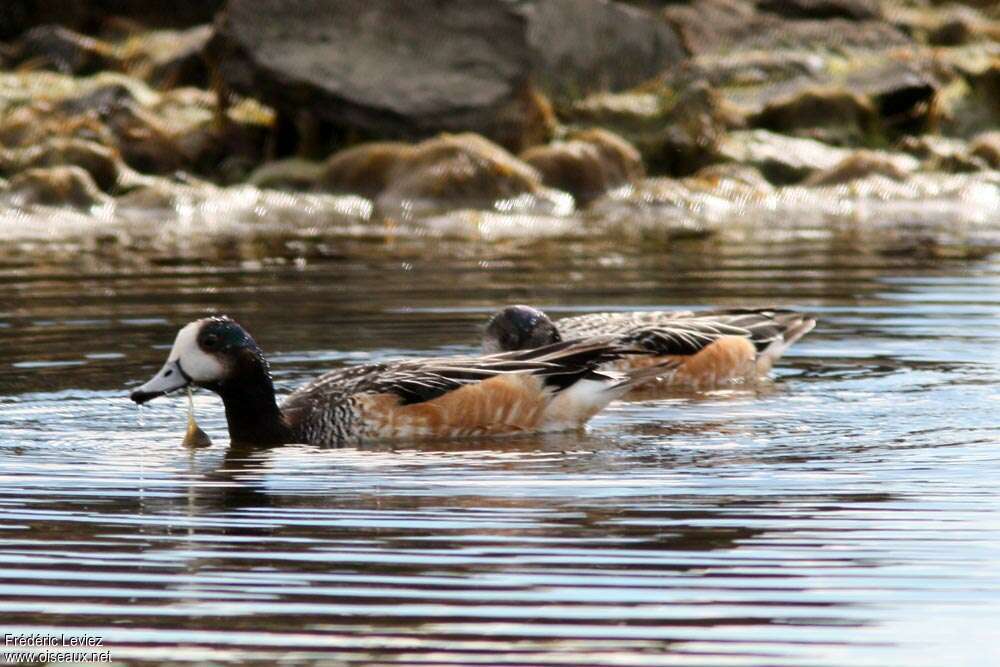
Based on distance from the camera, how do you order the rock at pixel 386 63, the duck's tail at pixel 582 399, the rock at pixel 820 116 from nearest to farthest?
the duck's tail at pixel 582 399
the rock at pixel 386 63
the rock at pixel 820 116

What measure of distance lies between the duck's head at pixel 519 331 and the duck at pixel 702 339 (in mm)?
234

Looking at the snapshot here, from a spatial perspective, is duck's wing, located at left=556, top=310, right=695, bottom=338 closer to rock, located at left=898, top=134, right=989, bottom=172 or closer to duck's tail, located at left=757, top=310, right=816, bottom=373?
duck's tail, located at left=757, top=310, right=816, bottom=373

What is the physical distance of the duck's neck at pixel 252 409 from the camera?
9586mm

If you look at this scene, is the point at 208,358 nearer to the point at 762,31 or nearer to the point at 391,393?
the point at 391,393

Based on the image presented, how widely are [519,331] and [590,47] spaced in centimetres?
1670

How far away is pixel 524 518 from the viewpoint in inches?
295

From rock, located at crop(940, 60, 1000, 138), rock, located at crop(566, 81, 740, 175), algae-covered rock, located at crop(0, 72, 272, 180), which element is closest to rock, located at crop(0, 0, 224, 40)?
algae-covered rock, located at crop(0, 72, 272, 180)

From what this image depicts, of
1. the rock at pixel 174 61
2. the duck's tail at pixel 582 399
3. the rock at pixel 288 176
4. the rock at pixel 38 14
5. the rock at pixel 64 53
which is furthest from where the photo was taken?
the rock at pixel 38 14

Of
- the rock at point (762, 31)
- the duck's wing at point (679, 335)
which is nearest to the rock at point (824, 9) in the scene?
the rock at point (762, 31)

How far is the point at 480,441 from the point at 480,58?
15.9 meters

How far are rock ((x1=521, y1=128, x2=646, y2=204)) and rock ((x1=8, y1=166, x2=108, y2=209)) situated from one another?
5291mm

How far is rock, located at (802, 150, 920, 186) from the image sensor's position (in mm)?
24000

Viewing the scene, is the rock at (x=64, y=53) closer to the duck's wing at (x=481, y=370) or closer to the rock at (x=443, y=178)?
the rock at (x=443, y=178)

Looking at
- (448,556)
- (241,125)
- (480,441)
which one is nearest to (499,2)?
(241,125)
